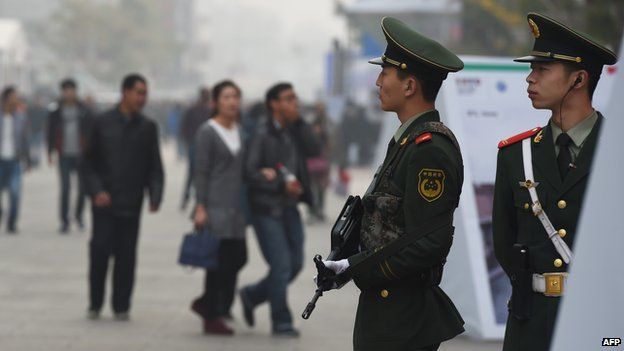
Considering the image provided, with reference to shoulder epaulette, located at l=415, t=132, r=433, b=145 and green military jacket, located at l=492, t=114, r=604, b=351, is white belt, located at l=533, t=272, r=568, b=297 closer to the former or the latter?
green military jacket, located at l=492, t=114, r=604, b=351

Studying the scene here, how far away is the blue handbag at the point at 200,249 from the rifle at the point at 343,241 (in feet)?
15.2

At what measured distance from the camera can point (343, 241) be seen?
4.75m

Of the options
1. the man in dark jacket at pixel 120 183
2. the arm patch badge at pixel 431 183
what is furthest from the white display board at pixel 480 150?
the arm patch badge at pixel 431 183

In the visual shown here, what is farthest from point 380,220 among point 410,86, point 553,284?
point 553,284

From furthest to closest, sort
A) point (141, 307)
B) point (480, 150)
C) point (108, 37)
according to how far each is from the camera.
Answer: point (108, 37), point (141, 307), point (480, 150)

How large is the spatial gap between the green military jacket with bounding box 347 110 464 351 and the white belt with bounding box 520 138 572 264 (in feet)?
0.71

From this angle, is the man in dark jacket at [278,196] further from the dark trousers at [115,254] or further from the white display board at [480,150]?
the white display board at [480,150]

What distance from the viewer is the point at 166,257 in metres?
14.5

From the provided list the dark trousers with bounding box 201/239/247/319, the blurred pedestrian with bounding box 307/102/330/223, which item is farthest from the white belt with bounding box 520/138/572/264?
the blurred pedestrian with bounding box 307/102/330/223

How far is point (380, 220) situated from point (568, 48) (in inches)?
32.2

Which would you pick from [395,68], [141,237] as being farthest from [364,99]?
[395,68]

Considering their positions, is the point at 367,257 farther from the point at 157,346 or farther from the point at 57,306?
the point at 57,306

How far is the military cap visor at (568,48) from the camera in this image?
4.60m

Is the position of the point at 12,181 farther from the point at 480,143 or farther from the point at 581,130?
the point at 581,130
